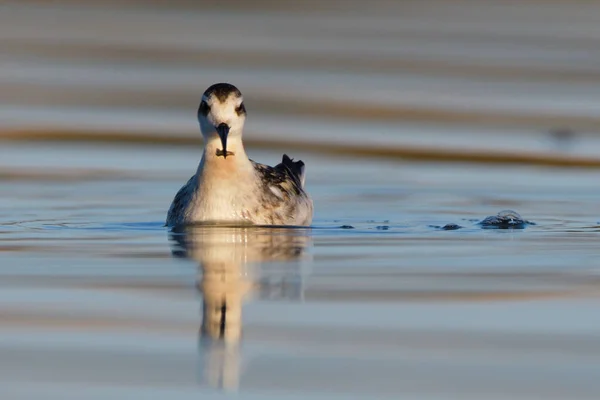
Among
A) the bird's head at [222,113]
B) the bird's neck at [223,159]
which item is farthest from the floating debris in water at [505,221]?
the bird's head at [222,113]

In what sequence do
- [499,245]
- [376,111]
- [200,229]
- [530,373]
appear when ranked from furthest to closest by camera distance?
[376,111] < [200,229] < [499,245] < [530,373]

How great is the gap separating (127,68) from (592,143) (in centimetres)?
705

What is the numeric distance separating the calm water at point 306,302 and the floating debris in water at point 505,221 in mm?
170

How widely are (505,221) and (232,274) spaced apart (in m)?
3.14

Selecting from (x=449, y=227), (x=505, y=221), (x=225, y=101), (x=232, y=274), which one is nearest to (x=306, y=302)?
(x=232, y=274)

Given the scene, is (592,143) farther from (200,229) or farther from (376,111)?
(200,229)

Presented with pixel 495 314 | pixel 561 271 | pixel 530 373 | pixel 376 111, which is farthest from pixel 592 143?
pixel 530 373

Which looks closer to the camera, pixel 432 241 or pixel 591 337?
pixel 591 337

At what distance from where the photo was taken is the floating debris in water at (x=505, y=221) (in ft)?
34.3

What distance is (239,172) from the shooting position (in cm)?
1077

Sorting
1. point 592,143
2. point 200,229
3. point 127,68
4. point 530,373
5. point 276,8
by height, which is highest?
point 276,8

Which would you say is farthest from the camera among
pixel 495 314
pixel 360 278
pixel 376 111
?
pixel 376 111

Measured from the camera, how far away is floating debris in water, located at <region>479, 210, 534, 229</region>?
10.5m

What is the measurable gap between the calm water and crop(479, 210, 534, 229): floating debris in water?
0.17 meters
